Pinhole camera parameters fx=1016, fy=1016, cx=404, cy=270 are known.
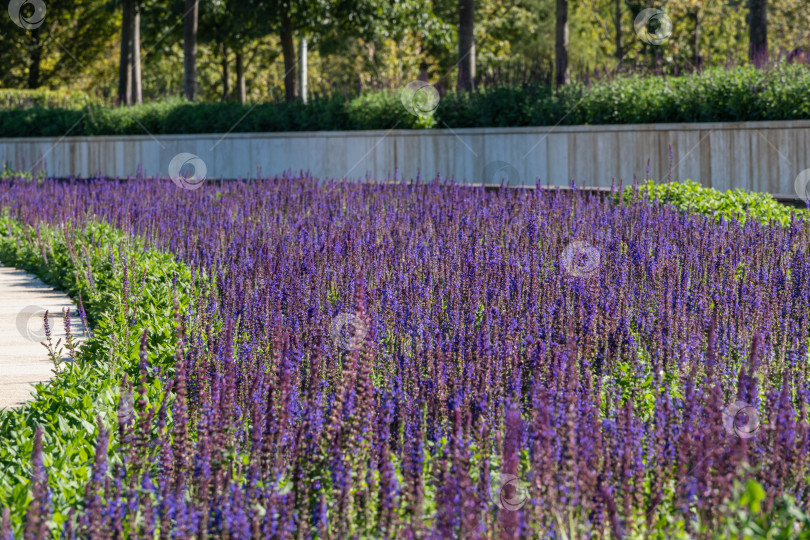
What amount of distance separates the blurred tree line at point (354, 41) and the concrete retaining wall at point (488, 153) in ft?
5.22

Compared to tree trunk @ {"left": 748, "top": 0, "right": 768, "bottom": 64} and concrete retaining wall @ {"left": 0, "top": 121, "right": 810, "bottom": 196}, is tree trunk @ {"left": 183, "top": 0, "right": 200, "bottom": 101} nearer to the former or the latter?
concrete retaining wall @ {"left": 0, "top": 121, "right": 810, "bottom": 196}

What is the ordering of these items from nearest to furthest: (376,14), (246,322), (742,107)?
(246,322)
(742,107)
(376,14)

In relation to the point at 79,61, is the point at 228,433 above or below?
below

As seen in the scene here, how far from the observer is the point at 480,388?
4004mm

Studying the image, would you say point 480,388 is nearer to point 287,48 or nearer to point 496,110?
point 496,110

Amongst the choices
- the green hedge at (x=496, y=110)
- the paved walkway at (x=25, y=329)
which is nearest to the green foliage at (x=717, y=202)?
the green hedge at (x=496, y=110)

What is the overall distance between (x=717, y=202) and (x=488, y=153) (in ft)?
26.0

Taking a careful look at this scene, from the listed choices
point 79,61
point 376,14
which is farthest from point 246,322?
point 79,61

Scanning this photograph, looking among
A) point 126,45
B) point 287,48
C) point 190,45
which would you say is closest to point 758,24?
point 287,48

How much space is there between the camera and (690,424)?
10.8 feet

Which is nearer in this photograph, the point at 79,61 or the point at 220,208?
the point at 220,208

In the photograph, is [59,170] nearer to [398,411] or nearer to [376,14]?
[376,14]

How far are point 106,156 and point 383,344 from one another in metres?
19.9

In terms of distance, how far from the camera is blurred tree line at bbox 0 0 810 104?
22141mm
